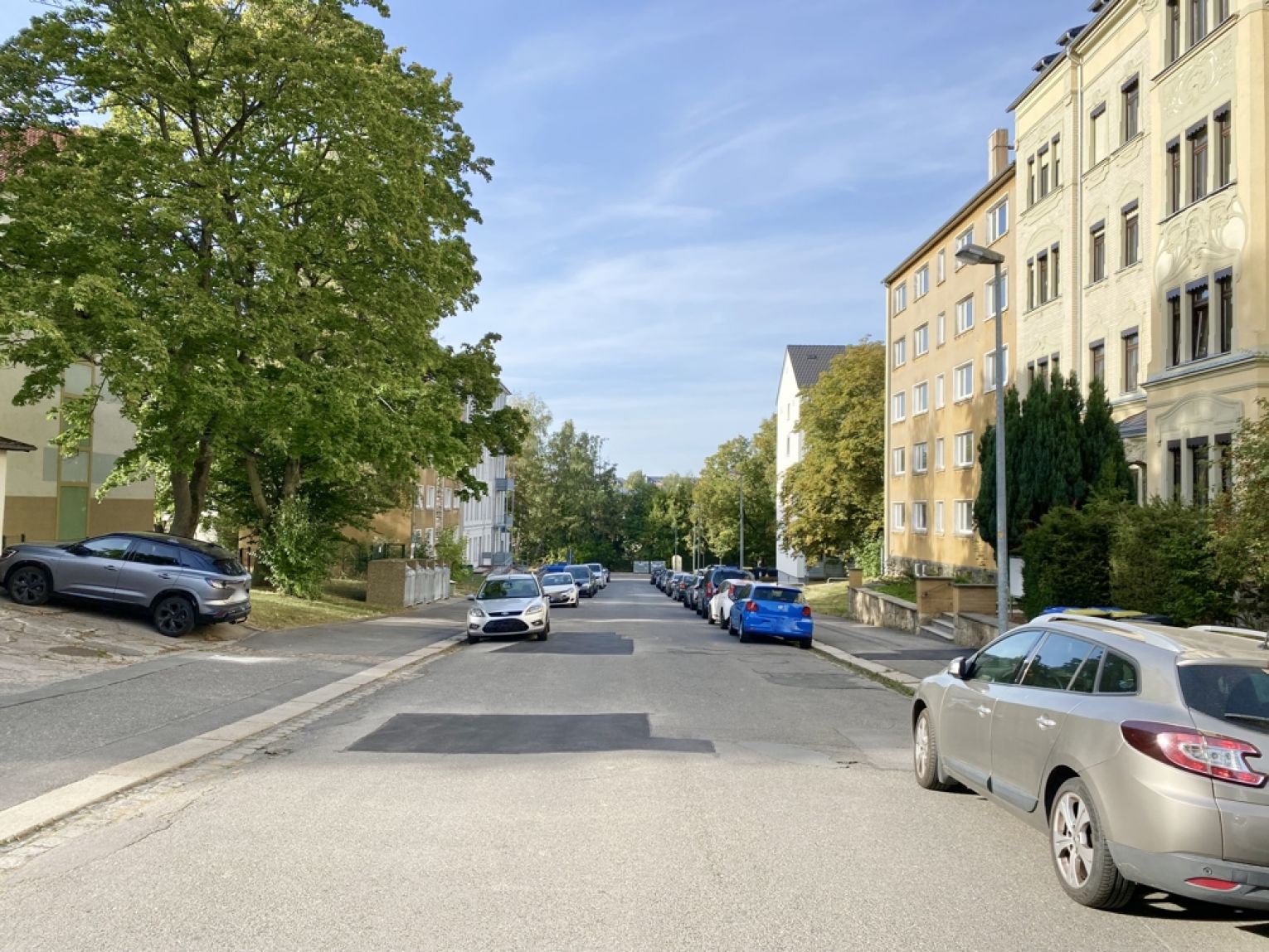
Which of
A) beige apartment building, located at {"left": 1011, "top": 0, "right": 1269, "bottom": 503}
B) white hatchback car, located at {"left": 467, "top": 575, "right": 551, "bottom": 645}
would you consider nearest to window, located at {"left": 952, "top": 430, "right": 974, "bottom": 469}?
beige apartment building, located at {"left": 1011, "top": 0, "right": 1269, "bottom": 503}

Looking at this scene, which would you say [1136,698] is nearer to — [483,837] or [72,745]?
[483,837]

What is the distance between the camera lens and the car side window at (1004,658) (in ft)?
23.3

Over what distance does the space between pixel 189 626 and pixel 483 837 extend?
42.6ft

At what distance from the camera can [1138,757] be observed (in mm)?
5270

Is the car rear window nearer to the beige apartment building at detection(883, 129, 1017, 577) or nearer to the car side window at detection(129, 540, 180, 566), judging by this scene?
the car side window at detection(129, 540, 180, 566)

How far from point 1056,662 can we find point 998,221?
3348 cm

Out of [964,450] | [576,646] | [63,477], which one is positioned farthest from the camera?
[964,450]

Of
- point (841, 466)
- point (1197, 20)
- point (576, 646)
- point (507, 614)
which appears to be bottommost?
point (576, 646)

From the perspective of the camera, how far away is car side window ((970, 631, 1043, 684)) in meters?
7.11

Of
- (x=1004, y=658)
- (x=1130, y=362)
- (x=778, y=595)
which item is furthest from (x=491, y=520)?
(x=1004, y=658)

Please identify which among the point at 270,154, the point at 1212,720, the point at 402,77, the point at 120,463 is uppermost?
the point at 402,77

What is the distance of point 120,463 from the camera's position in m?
24.3

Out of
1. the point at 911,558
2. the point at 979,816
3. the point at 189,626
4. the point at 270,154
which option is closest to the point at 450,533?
the point at 911,558

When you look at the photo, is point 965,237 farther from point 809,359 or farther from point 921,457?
point 809,359
